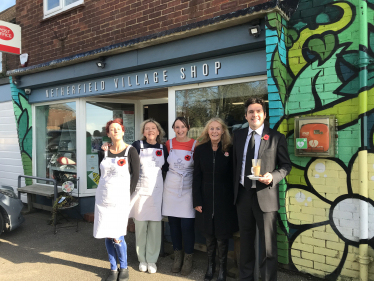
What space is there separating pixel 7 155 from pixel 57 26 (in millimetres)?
3790

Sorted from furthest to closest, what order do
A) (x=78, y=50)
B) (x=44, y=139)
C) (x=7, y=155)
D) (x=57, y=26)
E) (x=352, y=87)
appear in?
(x=7, y=155) → (x=44, y=139) → (x=57, y=26) → (x=78, y=50) → (x=352, y=87)

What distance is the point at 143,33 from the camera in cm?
506

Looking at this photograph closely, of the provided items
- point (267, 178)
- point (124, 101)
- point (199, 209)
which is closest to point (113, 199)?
point (199, 209)

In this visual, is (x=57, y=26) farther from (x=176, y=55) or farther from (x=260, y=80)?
(x=260, y=80)

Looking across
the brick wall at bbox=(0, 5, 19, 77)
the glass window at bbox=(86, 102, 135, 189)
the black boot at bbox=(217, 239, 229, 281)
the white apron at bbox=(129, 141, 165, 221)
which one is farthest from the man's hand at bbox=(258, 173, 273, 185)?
the brick wall at bbox=(0, 5, 19, 77)

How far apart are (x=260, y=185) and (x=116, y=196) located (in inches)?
64.9

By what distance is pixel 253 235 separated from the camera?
324cm

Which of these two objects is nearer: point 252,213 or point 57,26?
point 252,213

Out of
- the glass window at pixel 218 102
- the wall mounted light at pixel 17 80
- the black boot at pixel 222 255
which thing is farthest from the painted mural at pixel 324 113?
the wall mounted light at pixel 17 80

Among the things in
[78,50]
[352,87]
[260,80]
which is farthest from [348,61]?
[78,50]

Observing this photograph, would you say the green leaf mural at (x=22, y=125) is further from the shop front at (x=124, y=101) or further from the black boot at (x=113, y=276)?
the black boot at (x=113, y=276)

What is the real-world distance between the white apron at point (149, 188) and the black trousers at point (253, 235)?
42.2 inches

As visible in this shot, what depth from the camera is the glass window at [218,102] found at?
4161 mm

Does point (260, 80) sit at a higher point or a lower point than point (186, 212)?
higher
